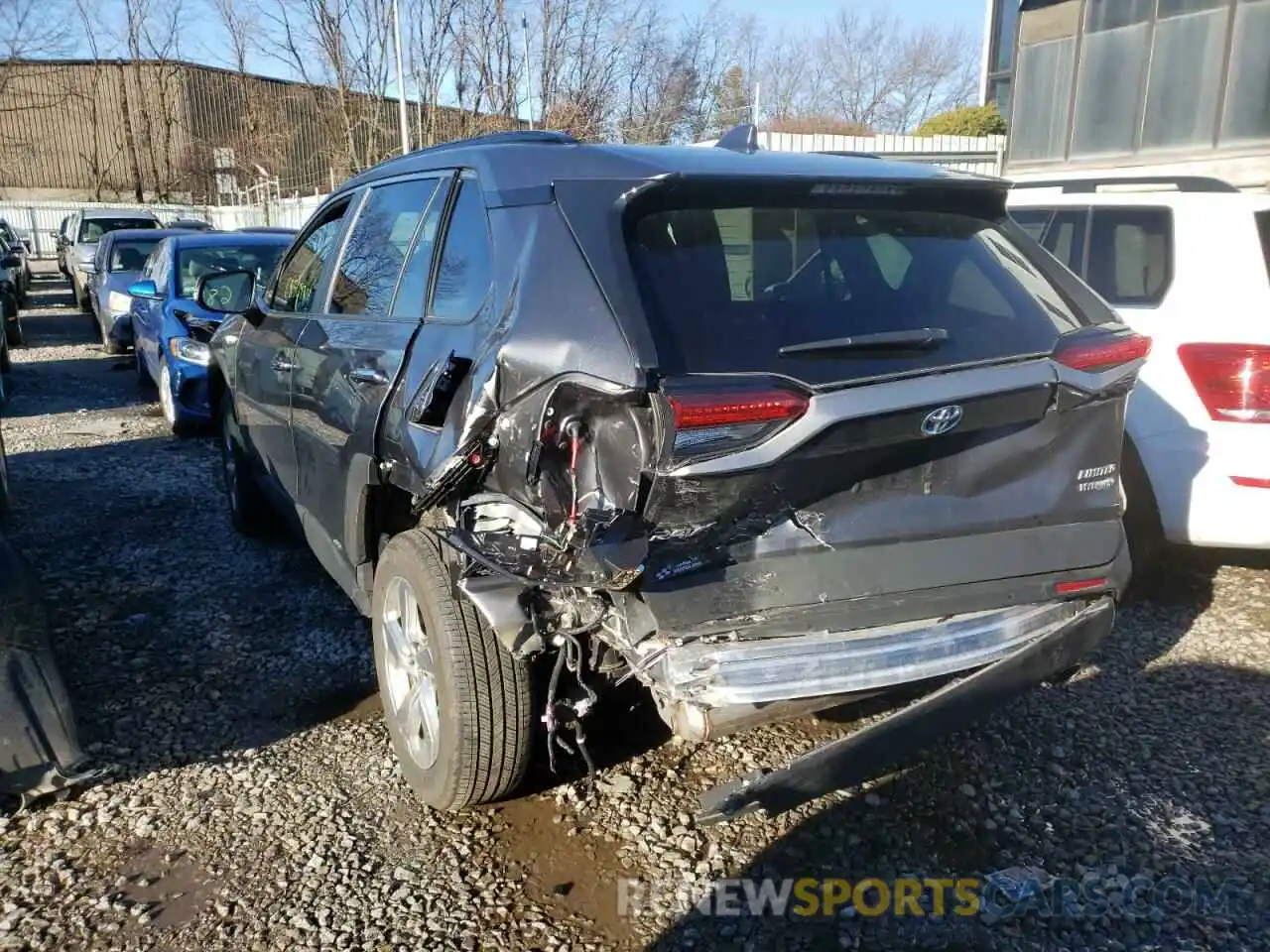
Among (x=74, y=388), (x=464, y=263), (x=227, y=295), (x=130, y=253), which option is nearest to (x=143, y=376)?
(x=74, y=388)

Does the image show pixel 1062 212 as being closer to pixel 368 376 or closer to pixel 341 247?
pixel 341 247

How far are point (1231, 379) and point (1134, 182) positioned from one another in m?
2.02

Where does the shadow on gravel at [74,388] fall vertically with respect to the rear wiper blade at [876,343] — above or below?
below

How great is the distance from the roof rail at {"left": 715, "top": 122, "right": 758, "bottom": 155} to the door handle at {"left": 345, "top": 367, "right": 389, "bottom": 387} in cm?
135

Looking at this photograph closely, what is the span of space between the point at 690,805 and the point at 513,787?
569mm

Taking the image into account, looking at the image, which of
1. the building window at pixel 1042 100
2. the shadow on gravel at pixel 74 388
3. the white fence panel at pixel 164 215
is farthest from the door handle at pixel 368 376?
the white fence panel at pixel 164 215

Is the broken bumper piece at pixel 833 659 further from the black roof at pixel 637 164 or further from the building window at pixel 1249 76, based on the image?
the building window at pixel 1249 76

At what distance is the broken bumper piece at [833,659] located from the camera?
242 centimetres

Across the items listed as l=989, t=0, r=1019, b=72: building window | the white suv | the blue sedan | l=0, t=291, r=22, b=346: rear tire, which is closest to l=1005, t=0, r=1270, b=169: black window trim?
l=989, t=0, r=1019, b=72: building window

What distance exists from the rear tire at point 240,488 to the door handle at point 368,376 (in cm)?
212

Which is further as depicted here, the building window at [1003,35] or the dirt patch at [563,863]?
the building window at [1003,35]

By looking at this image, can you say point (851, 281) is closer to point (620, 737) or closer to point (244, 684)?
point (620, 737)

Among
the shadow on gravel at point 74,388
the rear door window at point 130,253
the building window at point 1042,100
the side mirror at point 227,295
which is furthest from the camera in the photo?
the building window at point 1042,100

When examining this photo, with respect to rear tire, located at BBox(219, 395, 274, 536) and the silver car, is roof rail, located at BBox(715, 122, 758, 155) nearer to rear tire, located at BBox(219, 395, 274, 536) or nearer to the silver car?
rear tire, located at BBox(219, 395, 274, 536)
